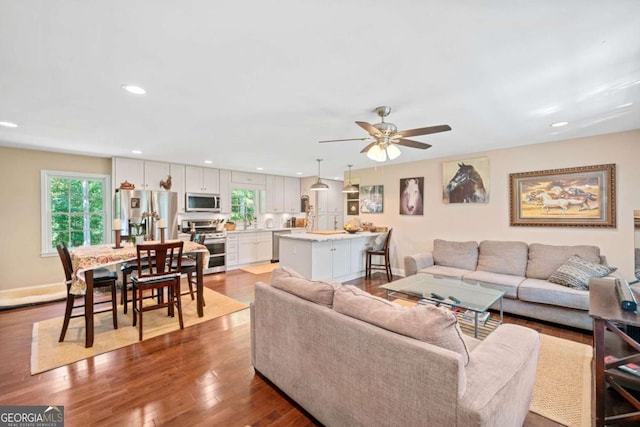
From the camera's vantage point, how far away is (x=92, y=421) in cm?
175

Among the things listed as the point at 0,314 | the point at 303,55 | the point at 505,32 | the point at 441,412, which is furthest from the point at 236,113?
the point at 0,314

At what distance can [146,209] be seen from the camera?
496 cm

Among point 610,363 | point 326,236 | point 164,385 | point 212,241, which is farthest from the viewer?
point 212,241

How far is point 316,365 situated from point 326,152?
3.59 meters

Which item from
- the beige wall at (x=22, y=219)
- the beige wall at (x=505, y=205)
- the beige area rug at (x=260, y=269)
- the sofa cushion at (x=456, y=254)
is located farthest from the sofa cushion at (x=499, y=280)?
the beige wall at (x=22, y=219)

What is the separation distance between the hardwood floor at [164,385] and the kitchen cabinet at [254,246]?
3.43 meters

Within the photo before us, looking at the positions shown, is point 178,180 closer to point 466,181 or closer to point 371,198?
point 371,198

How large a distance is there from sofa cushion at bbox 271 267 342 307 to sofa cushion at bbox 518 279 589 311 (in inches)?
109

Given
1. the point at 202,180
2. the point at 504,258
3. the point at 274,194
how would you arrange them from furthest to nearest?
1. the point at 274,194
2. the point at 202,180
3. the point at 504,258

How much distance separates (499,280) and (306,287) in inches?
118

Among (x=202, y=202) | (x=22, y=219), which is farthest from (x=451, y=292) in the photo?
(x=22, y=219)

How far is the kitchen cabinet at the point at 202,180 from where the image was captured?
19.4 feet

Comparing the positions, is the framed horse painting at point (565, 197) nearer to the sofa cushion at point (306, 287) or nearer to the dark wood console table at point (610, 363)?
the dark wood console table at point (610, 363)

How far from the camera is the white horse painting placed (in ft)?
17.6
